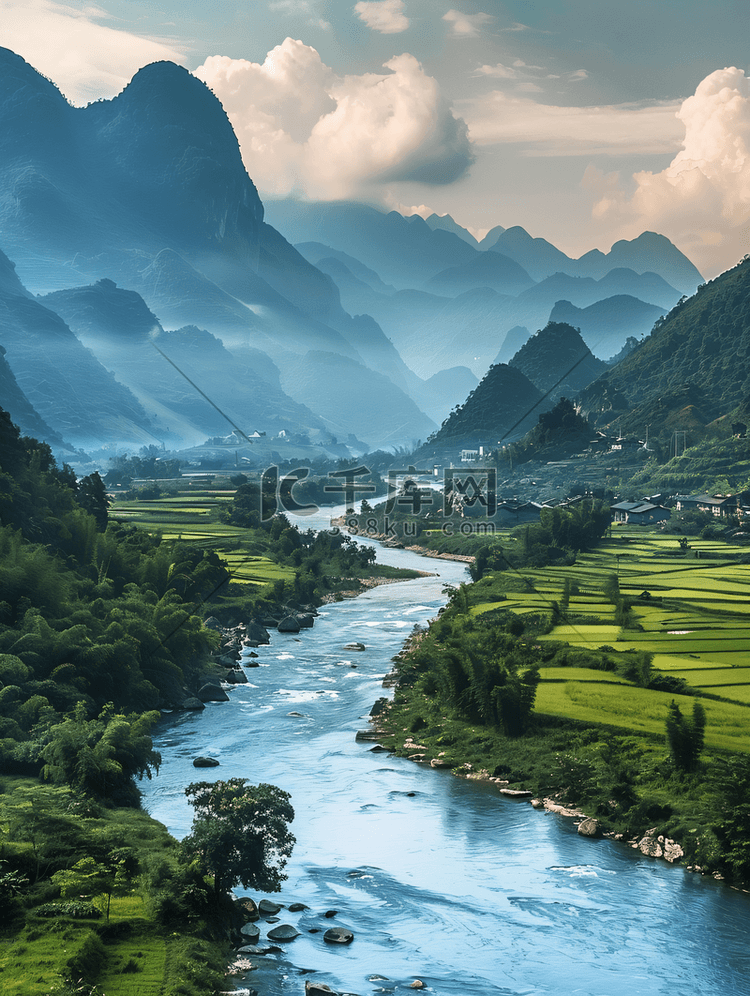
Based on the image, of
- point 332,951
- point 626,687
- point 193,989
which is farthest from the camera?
point 626,687

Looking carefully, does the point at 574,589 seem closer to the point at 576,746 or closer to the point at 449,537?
the point at 576,746

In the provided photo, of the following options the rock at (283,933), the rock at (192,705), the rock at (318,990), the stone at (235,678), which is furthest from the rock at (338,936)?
the stone at (235,678)

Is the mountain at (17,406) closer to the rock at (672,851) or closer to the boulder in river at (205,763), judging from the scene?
the boulder in river at (205,763)

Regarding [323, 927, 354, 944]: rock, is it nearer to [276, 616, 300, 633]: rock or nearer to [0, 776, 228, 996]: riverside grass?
[0, 776, 228, 996]: riverside grass

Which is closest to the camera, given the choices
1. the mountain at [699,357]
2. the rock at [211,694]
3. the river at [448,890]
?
the river at [448,890]

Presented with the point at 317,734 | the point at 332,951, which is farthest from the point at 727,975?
the point at 317,734

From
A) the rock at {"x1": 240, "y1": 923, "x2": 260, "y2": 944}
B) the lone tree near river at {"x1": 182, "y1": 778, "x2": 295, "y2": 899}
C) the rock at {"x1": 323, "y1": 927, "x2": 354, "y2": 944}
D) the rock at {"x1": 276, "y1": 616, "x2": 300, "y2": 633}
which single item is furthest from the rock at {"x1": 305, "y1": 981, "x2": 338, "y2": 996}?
the rock at {"x1": 276, "y1": 616, "x2": 300, "y2": 633}

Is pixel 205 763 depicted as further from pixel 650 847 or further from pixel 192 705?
pixel 650 847

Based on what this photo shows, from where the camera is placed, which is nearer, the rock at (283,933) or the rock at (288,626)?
the rock at (283,933)
